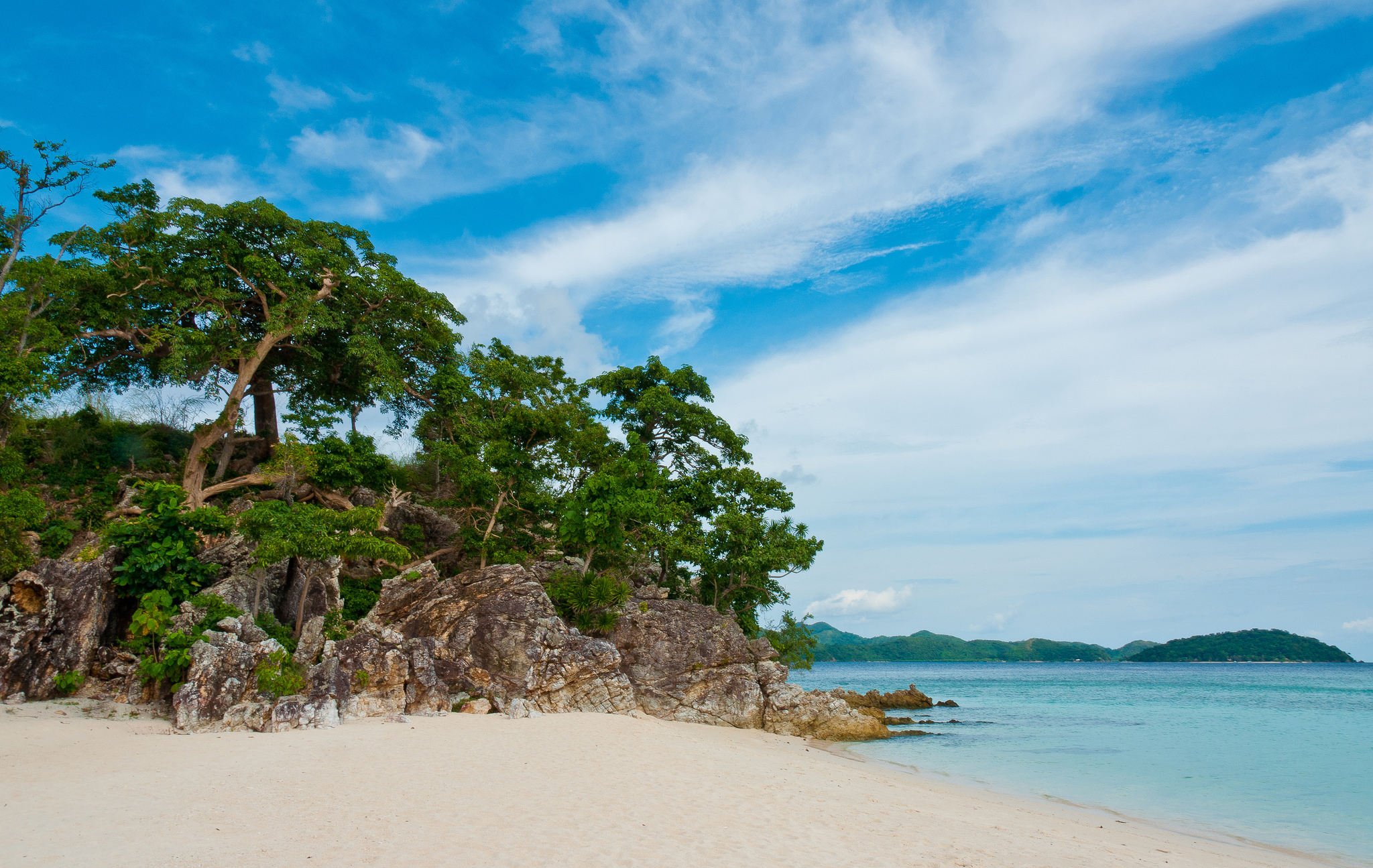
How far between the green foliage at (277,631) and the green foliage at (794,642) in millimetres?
14042

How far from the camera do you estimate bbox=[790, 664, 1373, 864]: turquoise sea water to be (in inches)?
476

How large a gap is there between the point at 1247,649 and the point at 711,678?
113 metres

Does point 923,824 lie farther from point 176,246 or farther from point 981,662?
point 981,662

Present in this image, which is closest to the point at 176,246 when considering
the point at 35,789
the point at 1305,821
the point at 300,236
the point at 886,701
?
the point at 300,236

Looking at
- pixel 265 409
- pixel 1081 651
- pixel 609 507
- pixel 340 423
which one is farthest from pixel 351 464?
pixel 1081 651

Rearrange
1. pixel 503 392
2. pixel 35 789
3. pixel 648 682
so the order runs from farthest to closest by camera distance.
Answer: pixel 503 392 < pixel 648 682 < pixel 35 789

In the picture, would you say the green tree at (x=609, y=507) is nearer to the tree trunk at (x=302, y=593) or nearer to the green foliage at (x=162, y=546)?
the tree trunk at (x=302, y=593)

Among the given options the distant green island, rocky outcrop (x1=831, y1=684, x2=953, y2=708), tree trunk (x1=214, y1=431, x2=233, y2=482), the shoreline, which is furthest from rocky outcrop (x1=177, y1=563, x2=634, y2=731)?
the distant green island

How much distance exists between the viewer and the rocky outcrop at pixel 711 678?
58.3 feet

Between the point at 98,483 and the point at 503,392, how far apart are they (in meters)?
11.9

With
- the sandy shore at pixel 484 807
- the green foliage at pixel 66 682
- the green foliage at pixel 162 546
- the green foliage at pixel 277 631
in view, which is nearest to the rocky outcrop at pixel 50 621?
the green foliage at pixel 66 682

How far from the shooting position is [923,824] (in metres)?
8.62

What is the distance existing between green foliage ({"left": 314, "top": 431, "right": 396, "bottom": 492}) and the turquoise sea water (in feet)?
54.0

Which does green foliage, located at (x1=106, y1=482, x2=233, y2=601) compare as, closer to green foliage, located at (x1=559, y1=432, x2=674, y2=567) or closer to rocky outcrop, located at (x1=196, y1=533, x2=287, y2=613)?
rocky outcrop, located at (x1=196, y1=533, x2=287, y2=613)
